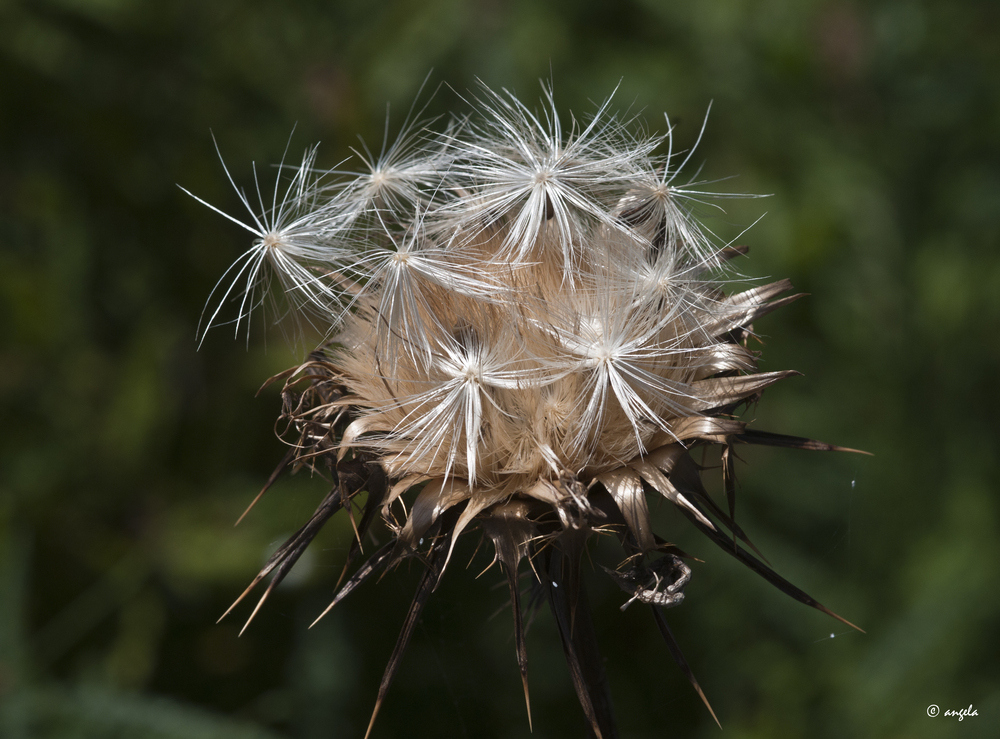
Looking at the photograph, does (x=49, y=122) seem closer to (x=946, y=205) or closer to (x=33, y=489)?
(x=33, y=489)

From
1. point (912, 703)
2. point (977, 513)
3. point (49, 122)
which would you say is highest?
point (49, 122)

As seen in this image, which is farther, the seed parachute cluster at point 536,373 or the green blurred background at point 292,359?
the green blurred background at point 292,359

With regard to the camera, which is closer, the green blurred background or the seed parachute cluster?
the seed parachute cluster

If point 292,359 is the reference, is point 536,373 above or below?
below

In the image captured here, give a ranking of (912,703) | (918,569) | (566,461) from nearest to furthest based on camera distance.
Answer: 1. (566,461)
2. (912,703)
3. (918,569)

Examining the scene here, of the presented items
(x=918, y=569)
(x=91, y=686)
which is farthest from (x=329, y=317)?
(x=918, y=569)
